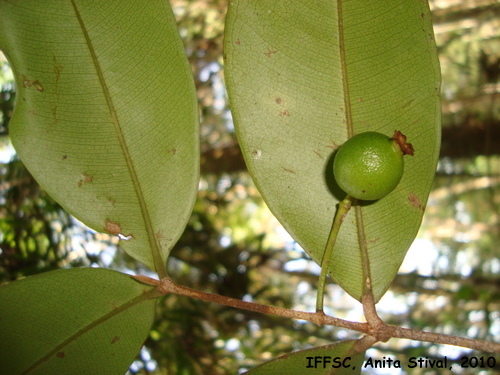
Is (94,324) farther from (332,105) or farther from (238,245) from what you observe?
(238,245)

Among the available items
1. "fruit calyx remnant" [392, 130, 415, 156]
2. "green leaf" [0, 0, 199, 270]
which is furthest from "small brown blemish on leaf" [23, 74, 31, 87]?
"fruit calyx remnant" [392, 130, 415, 156]

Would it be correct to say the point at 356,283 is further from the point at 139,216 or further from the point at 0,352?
the point at 0,352

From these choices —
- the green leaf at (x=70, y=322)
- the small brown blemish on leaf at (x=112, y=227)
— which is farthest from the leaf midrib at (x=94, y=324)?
the small brown blemish on leaf at (x=112, y=227)

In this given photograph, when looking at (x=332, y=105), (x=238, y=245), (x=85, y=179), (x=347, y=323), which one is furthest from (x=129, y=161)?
(x=238, y=245)

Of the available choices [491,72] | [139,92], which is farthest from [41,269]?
[491,72]

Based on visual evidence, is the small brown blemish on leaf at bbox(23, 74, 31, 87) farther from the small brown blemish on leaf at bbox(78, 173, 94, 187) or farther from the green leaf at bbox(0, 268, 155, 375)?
the green leaf at bbox(0, 268, 155, 375)

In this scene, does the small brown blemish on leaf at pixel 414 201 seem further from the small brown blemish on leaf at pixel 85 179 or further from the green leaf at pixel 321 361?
the small brown blemish on leaf at pixel 85 179
